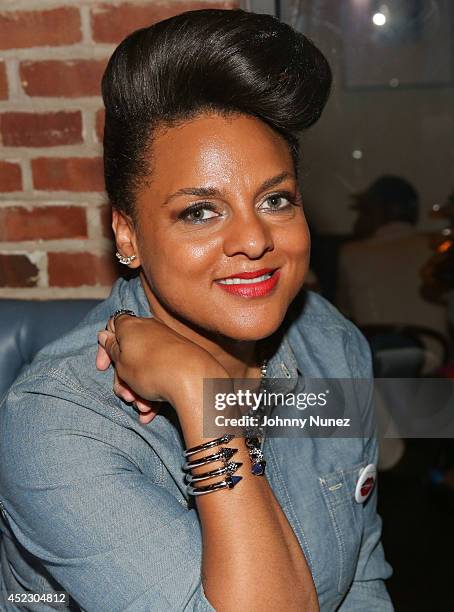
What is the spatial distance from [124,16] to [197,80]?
62 cm

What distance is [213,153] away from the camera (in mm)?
1199

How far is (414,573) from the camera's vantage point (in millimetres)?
2473

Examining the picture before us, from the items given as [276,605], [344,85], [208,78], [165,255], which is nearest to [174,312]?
[165,255]

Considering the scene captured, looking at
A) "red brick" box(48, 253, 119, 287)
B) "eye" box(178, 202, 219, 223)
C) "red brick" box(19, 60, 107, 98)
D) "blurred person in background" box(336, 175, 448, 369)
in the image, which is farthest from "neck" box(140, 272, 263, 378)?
"blurred person in background" box(336, 175, 448, 369)

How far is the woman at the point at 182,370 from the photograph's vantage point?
1.11m

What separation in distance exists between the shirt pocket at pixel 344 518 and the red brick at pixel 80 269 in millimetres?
754

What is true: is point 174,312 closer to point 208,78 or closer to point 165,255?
point 165,255

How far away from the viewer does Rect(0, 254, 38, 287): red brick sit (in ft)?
6.11

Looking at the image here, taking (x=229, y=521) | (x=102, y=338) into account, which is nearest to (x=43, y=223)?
(x=102, y=338)

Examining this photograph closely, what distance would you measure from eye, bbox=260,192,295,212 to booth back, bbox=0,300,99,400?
554mm

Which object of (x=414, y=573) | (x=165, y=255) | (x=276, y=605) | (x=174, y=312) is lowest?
(x=414, y=573)

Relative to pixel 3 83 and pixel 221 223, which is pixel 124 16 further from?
pixel 221 223

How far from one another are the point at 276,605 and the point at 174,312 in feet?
1.68

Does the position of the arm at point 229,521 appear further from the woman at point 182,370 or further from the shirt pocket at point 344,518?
the shirt pocket at point 344,518
